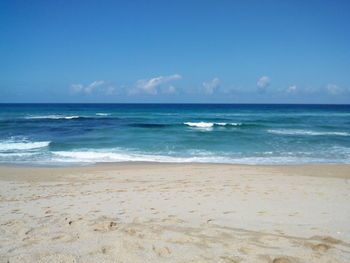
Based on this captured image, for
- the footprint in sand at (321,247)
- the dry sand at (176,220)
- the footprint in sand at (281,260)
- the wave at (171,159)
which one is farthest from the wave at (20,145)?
the footprint in sand at (321,247)

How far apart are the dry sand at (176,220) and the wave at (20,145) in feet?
26.4

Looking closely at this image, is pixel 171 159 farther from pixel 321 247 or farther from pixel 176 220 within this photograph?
pixel 321 247

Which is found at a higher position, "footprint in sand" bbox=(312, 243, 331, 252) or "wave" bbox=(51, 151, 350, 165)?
"footprint in sand" bbox=(312, 243, 331, 252)

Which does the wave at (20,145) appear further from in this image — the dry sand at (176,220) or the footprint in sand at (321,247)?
the footprint in sand at (321,247)

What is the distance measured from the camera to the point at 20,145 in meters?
16.6

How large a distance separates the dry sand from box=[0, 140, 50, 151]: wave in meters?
8.05

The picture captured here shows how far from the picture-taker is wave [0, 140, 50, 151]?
15680mm

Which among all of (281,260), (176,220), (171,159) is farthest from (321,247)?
(171,159)

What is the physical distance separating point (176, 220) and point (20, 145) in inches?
614

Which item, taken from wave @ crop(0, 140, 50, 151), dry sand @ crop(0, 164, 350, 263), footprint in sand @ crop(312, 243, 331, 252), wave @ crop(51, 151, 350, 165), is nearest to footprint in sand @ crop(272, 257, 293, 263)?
dry sand @ crop(0, 164, 350, 263)

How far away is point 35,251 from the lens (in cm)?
337

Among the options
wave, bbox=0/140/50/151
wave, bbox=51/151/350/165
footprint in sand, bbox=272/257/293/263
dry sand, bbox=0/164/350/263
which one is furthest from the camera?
wave, bbox=0/140/50/151

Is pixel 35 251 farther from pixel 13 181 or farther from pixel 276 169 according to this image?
pixel 276 169

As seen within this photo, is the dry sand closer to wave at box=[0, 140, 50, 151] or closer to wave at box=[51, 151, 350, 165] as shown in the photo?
wave at box=[51, 151, 350, 165]
